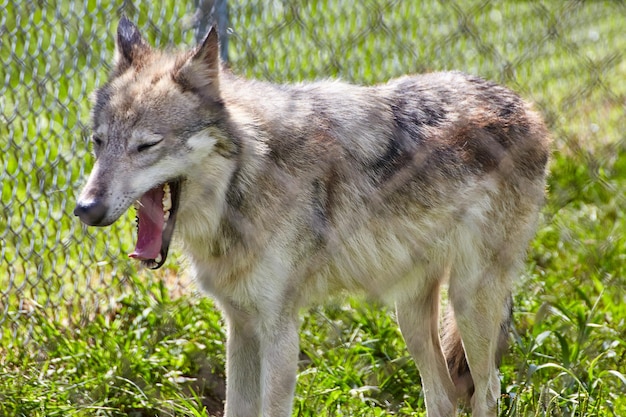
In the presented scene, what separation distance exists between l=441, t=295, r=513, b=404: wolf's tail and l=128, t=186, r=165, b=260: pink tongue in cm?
135

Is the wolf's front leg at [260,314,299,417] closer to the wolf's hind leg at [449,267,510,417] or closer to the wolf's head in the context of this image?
the wolf's head

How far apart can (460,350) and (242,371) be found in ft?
3.26

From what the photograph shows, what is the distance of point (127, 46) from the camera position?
3.09 m

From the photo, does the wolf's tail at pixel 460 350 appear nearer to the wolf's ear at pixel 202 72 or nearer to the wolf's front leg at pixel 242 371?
the wolf's front leg at pixel 242 371

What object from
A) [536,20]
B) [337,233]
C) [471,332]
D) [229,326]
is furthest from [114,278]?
[536,20]

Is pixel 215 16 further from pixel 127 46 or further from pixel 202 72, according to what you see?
pixel 202 72

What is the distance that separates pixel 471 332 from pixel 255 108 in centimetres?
128

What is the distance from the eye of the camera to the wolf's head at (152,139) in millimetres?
2646

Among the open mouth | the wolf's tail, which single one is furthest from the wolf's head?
the wolf's tail

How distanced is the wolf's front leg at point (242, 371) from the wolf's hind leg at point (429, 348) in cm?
71

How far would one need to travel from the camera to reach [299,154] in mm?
3051

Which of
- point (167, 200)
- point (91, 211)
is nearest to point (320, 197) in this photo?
point (167, 200)

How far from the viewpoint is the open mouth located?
9.32 ft

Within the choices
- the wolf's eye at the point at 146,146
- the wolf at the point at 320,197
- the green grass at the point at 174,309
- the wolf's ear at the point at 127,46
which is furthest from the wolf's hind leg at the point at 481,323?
the wolf's ear at the point at 127,46
